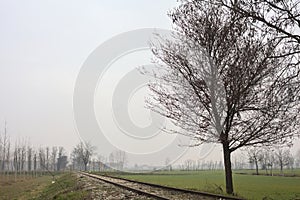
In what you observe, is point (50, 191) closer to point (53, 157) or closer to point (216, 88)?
point (216, 88)

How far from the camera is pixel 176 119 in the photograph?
49.1 feet

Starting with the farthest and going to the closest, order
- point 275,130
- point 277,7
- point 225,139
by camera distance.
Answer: point 225,139, point 275,130, point 277,7

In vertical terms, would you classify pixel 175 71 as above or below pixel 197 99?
above

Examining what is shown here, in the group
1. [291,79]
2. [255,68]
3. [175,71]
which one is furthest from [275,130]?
[175,71]

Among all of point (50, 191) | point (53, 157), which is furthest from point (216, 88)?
point (53, 157)

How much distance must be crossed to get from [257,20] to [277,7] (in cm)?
70

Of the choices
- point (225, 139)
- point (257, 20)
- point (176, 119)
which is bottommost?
point (225, 139)

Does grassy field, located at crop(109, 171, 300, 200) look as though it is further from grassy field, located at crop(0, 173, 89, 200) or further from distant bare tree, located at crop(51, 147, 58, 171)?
distant bare tree, located at crop(51, 147, 58, 171)

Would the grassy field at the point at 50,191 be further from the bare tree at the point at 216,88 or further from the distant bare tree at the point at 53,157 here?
the distant bare tree at the point at 53,157

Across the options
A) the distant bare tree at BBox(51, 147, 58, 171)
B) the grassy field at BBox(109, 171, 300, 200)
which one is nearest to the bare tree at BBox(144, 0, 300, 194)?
the grassy field at BBox(109, 171, 300, 200)

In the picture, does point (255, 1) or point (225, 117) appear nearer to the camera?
point (255, 1)

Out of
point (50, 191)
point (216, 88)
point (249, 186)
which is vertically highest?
point (216, 88)

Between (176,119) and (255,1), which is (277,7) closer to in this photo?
(255,1)

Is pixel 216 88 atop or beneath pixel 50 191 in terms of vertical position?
atop
